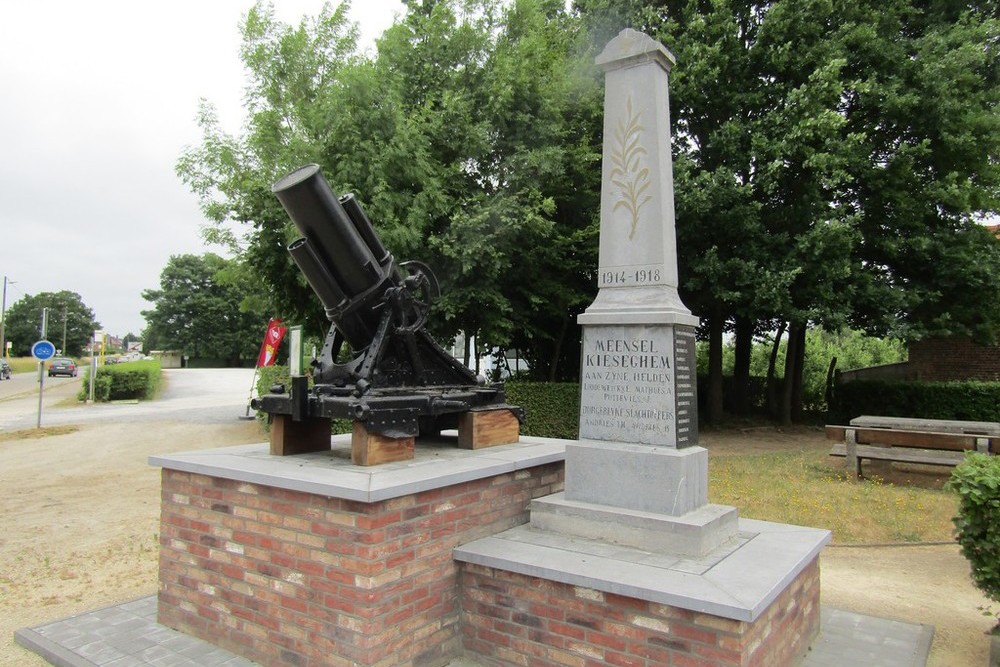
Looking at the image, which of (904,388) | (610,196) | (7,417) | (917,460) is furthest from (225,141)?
(904,388)

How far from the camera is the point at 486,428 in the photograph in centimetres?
508

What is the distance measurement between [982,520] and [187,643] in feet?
16.0

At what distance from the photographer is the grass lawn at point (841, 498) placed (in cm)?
696

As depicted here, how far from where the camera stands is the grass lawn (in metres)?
6.96

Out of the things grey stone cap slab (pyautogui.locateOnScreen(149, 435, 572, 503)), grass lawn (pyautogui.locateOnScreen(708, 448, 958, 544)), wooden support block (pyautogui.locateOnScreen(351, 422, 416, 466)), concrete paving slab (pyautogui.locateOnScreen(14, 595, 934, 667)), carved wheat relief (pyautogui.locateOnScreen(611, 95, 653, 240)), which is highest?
carved wheat relief (pyautogui.locateOnScreen(611, 95, 653, 240))

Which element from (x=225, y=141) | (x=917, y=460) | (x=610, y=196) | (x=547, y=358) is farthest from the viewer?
(x=547, y=358)

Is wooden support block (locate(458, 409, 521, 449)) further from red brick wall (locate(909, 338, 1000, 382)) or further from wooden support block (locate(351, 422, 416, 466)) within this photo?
red brick wall (locate(909, 338, 1000, 382))

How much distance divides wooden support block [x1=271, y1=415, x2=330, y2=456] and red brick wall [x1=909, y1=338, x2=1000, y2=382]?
1711cm

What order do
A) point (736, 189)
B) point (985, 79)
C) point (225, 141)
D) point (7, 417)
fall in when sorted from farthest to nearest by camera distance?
point (7, 417), point (225, 141), point (985, 79), point (736, 189)

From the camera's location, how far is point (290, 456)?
4562 mm

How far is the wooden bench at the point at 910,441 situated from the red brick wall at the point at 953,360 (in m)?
8.23

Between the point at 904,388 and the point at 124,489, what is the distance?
624 inches

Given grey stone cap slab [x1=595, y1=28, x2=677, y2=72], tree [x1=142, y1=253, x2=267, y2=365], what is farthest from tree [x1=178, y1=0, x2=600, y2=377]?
tree [x1=142, y1=253, x2=267, y2=365]

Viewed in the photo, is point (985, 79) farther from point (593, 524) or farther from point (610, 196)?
point (593, 524)
